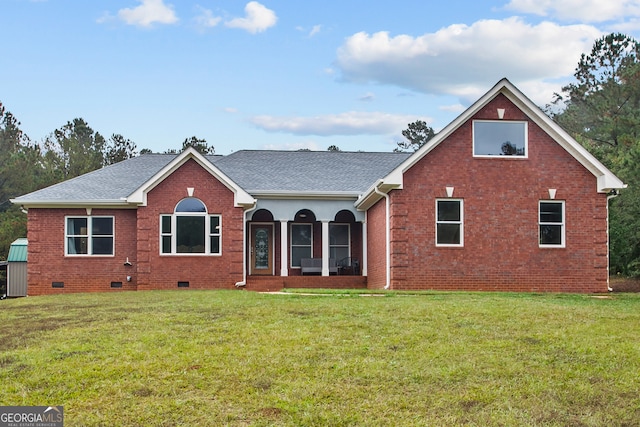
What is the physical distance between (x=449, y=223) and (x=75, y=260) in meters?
12.5

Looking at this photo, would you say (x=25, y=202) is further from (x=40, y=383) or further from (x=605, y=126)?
(x=605, y=126)

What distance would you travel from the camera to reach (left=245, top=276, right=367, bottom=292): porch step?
24.8m

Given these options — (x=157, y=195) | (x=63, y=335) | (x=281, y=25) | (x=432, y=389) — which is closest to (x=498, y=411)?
(x=432, y=389)

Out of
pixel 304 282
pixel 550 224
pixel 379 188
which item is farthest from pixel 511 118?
pixel 304 282

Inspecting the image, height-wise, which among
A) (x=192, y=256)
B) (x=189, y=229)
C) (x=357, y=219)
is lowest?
(x=192, y=256)

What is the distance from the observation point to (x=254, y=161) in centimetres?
3006

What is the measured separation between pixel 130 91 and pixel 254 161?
20.3 feet

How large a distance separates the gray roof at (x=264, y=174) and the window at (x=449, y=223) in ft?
16.4

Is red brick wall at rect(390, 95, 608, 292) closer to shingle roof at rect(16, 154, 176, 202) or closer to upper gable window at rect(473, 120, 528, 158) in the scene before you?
upper gable window at rect(473, 120, 528, 158)

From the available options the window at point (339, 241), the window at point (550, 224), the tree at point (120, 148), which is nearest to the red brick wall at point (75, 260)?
the window at point (339, 241)

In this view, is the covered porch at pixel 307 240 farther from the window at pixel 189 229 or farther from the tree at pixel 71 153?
the tree at pixel 71 153

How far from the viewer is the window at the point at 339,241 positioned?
28516mm

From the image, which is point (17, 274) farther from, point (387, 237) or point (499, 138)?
point (499, 138)

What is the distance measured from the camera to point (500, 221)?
2236 centimetres
